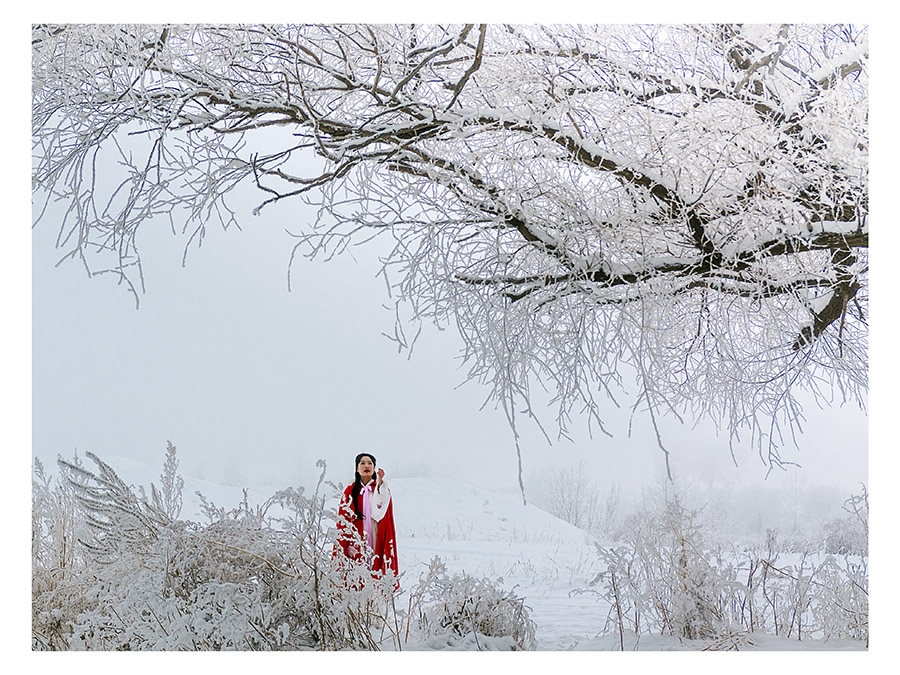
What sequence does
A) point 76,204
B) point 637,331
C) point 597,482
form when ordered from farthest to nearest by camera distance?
point 597,482 < point 637,331 < point 76,204

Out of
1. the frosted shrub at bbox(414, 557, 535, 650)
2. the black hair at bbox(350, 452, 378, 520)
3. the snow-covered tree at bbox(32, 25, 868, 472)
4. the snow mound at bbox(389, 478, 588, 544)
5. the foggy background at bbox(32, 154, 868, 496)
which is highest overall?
the snow-covered tree at bbox(32, 25, 868, 472)

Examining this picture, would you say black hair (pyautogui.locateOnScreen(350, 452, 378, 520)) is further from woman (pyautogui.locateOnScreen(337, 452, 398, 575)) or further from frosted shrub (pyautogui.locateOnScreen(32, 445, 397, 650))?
frosted shrub (pyautogui.locateOnScreen(32, 445, 397, 650))

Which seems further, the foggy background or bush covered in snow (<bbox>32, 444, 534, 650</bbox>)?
the foggy background

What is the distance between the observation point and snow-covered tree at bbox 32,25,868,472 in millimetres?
2982

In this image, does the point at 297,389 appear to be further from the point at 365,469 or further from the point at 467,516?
the point at 467,516

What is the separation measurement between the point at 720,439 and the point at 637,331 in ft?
2.44

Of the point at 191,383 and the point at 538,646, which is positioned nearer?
the point at 538,646

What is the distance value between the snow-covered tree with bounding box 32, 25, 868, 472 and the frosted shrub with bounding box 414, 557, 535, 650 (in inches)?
25.0

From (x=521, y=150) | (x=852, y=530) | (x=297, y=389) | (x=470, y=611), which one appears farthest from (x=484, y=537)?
(x=521, y=150)

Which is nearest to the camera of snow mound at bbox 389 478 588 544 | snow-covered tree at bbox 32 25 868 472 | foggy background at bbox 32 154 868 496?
snow-covered tree at bbox 32 25 868 472

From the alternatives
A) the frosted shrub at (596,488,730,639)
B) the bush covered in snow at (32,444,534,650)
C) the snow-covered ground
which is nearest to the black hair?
the snow-covered ground
